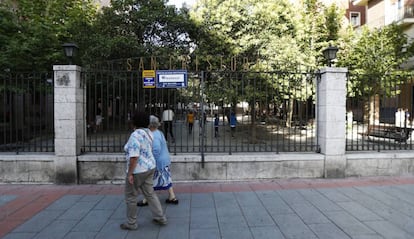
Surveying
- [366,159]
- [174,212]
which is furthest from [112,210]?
[366,159]

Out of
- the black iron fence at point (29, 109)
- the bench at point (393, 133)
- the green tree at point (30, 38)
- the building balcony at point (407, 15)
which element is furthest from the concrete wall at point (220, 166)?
the building balcony at point (407, 15)

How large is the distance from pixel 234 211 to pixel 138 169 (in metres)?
1.89

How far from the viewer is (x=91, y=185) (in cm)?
701

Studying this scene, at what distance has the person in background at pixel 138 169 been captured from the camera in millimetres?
4402

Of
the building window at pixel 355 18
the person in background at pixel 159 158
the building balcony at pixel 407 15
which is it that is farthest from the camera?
the building window at pixel 355 18

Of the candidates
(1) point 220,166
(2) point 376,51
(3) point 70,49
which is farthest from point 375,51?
(3) point 70,49

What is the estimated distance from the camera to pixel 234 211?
5293 mm

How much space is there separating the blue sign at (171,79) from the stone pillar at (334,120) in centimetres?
339

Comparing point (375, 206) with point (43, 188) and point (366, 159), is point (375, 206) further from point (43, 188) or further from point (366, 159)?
point (43, 188)

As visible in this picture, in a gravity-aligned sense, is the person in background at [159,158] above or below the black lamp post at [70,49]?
below

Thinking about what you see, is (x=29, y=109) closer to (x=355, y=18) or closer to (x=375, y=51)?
(x=375, y=51)

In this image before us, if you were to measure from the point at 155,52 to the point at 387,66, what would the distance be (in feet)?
42.2

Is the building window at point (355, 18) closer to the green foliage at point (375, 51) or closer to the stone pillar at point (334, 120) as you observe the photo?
the green foliage at point (375, 51)

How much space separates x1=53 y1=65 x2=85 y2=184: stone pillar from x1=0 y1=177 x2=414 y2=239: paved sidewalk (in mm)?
387
